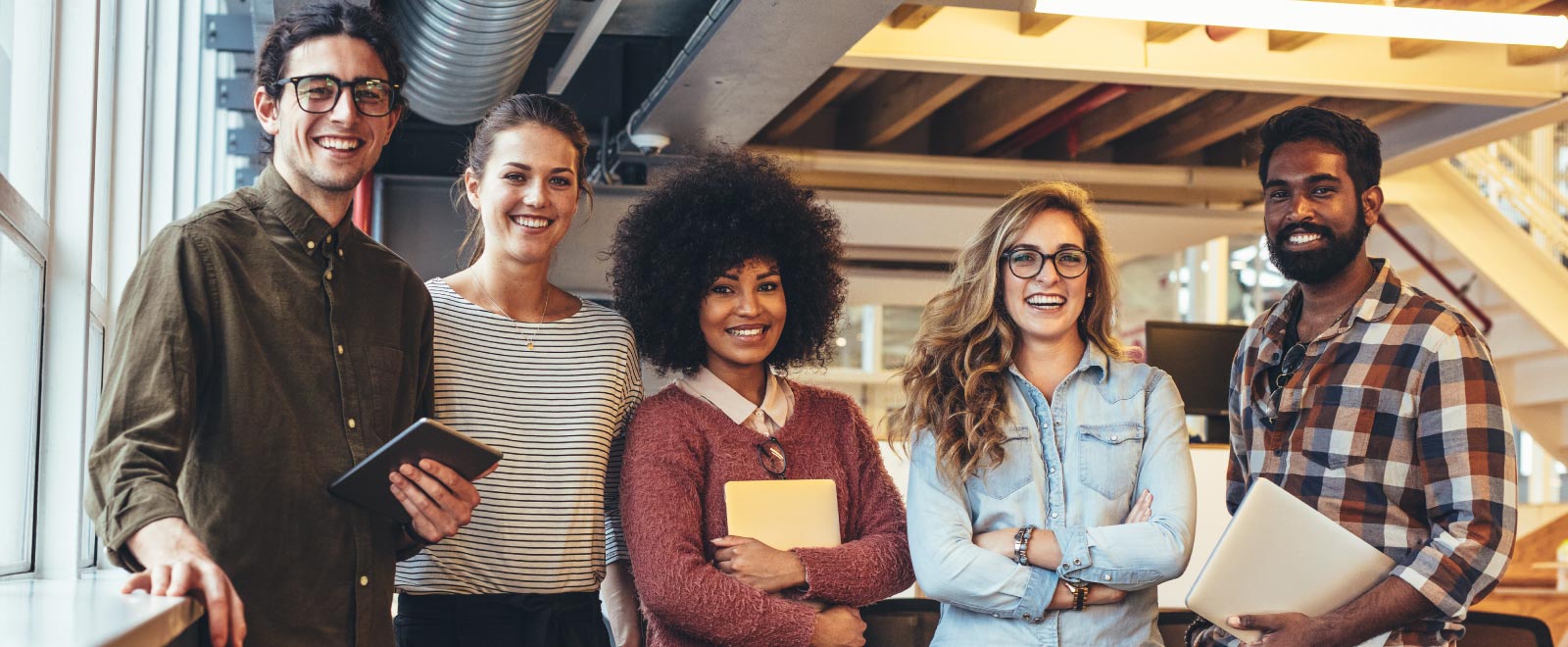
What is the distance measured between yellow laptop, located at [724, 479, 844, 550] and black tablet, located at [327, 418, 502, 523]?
547mm

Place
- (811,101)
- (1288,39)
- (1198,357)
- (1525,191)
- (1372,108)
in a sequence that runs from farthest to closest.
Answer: (1525,191) < (1372,108) < (811,101) < (1198,357) < (1288,39)

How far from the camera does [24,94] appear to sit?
2395mm

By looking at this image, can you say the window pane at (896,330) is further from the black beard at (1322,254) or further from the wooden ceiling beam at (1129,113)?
the black beard at (1322,254)

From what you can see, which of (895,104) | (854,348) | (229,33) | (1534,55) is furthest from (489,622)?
(854,348)

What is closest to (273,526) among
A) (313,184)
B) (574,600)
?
(313,184)

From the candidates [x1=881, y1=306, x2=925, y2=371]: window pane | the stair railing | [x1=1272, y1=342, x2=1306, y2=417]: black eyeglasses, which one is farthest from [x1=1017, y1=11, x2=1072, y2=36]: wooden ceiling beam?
[x1=881, y1=306, x2=925, y2=371]: window pane

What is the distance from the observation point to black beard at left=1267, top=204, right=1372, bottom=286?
8.46ft

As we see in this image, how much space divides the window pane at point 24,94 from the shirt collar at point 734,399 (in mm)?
1202

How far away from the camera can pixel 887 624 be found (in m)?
3.31

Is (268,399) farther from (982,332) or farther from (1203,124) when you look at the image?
(1203,124)

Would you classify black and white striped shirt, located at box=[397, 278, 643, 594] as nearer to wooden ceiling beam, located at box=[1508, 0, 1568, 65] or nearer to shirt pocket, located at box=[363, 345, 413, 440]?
shirt pocket, located at box=[363, 345, 413, 440]

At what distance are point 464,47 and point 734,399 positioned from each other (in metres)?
1.66

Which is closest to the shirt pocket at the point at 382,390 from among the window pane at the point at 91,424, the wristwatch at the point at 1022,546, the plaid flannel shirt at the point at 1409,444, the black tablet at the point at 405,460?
the black tablet at the point at 405,460

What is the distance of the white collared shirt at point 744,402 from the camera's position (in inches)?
101
